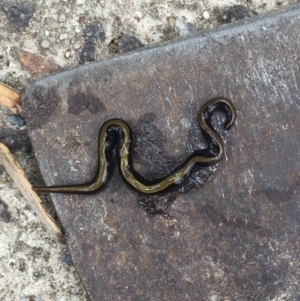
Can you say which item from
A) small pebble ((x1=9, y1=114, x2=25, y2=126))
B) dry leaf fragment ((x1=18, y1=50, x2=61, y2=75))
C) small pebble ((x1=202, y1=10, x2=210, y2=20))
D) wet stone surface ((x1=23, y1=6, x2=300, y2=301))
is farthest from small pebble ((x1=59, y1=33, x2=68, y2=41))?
small pebble ((x1=202, y1=10, x2=210, y2=20))

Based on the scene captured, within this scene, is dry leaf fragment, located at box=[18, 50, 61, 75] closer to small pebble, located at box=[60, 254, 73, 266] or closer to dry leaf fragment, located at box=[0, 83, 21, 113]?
dry leaf fragment, located at box=[0, 83, 21, 113]

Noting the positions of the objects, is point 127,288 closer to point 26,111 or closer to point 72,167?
point 72,167

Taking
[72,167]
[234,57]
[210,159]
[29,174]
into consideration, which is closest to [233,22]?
[234,57]

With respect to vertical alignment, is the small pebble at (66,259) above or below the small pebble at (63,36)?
below

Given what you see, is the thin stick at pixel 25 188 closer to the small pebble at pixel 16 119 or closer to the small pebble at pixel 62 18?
the small pebble at pixel 16 119

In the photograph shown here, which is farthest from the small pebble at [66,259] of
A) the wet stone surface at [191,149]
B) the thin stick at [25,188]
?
the wet stone surface at [191,149]

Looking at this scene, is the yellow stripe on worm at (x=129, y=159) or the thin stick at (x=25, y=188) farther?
the thin stick at (x=25, y=188)
